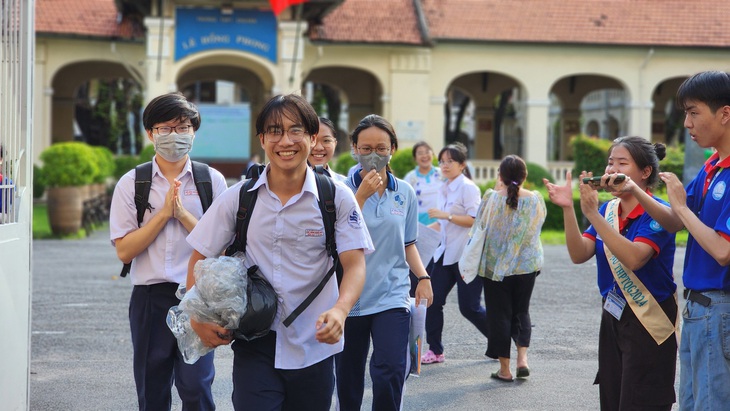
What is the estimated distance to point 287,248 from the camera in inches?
165

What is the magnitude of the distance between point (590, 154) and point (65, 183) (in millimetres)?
14006

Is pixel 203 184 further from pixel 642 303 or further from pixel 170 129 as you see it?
pixel 642 303

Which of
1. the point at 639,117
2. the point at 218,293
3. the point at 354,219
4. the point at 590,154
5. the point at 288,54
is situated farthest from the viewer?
the point at 639,117

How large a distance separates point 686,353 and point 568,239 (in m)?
0.88

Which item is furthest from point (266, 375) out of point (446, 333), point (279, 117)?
point (446, 333)

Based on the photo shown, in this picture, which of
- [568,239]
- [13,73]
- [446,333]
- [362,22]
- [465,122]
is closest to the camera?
[568,239]

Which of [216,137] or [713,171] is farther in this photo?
[216,137]

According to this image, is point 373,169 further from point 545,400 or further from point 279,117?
point 545,400

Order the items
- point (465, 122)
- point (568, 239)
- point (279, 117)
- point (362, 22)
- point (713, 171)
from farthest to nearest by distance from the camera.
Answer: point (465, 122) < point (362, 22) < point (568, 239) < point (713, 171) < point (279, 117)

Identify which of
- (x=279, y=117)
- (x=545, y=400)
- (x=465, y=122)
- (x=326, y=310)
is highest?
(x=465, y=122)

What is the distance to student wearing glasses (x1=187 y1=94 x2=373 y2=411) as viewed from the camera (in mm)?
4188

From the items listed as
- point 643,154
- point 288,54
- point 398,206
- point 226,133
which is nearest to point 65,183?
point 288,54

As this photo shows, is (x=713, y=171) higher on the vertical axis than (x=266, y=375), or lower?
higher

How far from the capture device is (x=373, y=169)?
5898 mm
